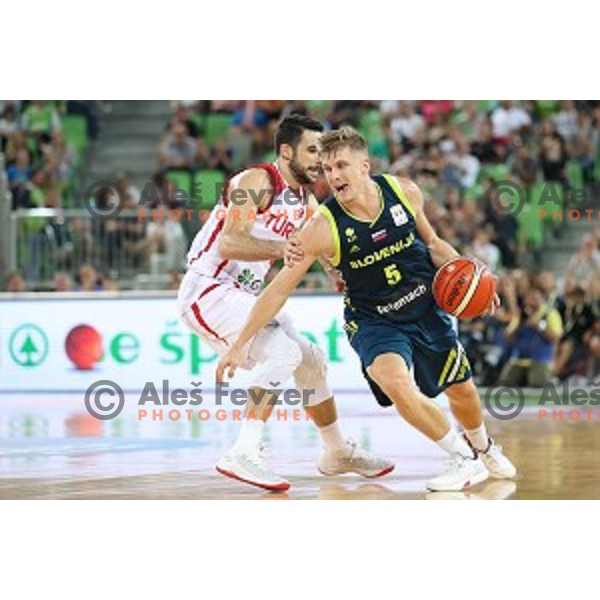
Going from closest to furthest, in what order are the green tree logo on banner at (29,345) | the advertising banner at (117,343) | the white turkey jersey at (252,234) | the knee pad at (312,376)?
the knee pad at (312,376), the white turkey jersey at (252,234), the advertising banner at (117,343), the green tree logo on banner at (29,345)

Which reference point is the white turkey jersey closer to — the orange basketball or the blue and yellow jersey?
the blue and yellow jersey

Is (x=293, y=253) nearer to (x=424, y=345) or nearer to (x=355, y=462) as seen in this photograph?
(x=424, y=345)

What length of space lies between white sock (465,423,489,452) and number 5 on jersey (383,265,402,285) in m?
1.01

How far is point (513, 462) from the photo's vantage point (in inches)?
376

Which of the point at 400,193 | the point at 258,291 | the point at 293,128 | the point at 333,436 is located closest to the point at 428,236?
the point at 400,193

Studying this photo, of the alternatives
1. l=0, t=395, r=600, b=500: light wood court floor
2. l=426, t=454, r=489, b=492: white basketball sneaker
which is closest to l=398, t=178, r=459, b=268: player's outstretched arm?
l=426, t=454, r=489, b=492: white basketball sneaker

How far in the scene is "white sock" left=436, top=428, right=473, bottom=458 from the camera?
7.89m

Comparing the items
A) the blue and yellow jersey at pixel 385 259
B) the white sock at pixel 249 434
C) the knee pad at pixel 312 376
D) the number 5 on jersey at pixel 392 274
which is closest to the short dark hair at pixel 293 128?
the blue and yellow jersey at pixel 385 259

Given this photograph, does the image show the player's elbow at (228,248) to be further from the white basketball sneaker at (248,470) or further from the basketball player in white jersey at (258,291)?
the white basketball sneaker at (248,470)

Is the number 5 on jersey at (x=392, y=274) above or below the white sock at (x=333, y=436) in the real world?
above

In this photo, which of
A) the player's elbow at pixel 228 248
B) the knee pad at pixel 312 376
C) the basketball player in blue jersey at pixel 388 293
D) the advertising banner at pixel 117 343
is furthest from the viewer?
the advertising banner at pixel 117 343

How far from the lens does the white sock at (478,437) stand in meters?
8.34

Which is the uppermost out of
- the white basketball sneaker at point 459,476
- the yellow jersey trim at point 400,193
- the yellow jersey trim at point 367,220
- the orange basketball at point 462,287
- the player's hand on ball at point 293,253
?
the yellow jersey trim at point 400,193

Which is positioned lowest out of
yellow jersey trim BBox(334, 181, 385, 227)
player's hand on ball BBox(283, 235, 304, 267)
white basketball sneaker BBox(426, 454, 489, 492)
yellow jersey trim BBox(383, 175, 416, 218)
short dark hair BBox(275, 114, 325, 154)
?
white basketball sneaker BBox(426, 454, 489, 492)
